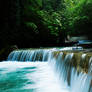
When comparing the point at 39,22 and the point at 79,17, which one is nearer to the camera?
the point at 39,22

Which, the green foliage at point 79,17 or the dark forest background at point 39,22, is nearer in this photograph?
the dark forest background at point 39,22

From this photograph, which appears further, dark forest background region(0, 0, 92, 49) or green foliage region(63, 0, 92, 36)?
green foliage region(63, 0, 92, 36)

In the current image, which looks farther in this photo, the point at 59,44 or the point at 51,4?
the point at 51,4

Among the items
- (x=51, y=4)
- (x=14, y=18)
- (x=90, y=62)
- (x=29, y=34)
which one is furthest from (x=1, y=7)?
(x=90, y=62)

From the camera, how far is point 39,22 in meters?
16.6

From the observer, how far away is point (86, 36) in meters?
21.7

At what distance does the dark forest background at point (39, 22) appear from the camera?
14.5m

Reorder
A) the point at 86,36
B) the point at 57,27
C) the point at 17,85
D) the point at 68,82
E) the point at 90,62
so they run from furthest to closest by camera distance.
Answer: the point at 86,36
the point at 57,27
the point at 17,85
the point at 68,82
the point at 90,62

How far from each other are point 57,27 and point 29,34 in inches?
129

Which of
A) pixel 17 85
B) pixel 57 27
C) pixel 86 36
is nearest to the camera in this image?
pixel 17 85

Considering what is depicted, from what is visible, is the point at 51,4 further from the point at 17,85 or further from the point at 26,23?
the point at 17,85

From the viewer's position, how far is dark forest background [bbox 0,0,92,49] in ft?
47.6

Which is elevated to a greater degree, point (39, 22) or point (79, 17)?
point (79, 17)

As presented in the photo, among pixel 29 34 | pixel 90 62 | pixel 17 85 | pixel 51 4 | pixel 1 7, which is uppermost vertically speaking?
pixel 51 4
